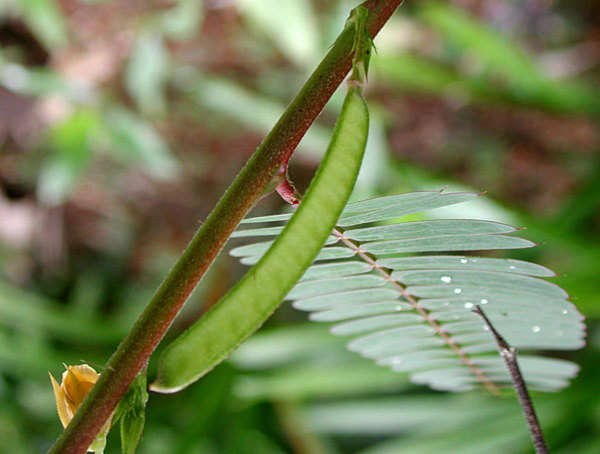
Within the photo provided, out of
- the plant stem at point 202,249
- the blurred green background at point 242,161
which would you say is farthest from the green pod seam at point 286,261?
the blurred green background at point 242,161

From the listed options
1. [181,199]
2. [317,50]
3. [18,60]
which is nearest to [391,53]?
[317,50]

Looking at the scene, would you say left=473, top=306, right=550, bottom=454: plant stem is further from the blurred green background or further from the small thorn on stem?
the blurred green background

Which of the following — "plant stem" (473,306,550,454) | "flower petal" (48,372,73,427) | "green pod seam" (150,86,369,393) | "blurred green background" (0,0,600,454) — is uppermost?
"green pod seam" (150,86,369,393)

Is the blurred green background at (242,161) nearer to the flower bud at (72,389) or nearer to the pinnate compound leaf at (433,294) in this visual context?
the pinnate compound leaf at (433,294)

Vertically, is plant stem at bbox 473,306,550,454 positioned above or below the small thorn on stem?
below

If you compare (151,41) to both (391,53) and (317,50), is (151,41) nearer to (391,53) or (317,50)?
(317,50)

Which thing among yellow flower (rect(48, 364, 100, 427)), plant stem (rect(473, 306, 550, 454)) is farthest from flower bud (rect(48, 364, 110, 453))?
plant stem (rect(473, 306, 550, 454))

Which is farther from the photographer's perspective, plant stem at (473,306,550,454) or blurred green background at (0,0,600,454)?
blurred green background at (0,0,600,454)
